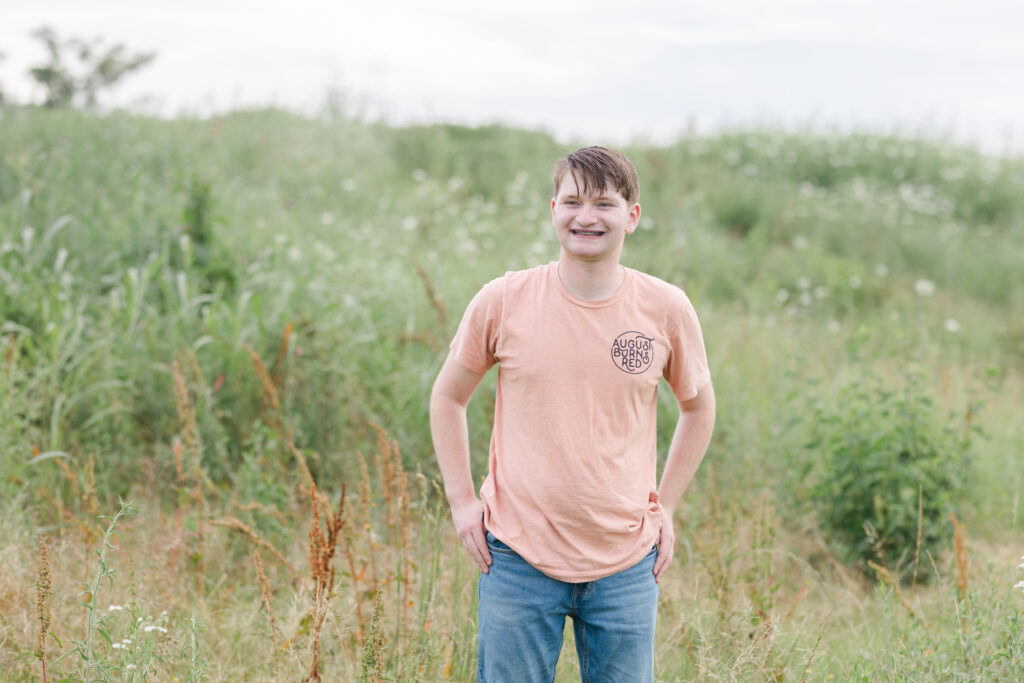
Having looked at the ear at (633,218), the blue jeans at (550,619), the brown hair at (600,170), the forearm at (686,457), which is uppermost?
the brown hair at (600,170)

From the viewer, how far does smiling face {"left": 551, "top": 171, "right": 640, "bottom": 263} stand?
2.15m

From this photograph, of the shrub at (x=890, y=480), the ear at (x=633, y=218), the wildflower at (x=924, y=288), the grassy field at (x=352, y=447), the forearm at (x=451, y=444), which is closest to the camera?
the ear at (x=633, y=218)

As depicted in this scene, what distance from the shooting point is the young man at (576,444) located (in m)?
2.17

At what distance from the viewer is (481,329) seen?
228cm

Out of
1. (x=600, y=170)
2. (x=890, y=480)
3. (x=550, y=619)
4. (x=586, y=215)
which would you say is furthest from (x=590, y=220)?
(x=890, y=480)

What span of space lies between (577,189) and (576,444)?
644 millimetres

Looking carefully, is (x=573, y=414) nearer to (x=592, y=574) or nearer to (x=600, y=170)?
(x=592, y=574)

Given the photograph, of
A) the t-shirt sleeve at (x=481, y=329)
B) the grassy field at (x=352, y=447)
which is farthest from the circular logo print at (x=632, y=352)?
the grassy field at (x=352, y=447)

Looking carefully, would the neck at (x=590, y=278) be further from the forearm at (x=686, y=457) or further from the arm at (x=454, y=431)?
the forearm at (x=686, y=457)

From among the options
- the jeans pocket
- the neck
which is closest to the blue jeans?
the jeans pocket

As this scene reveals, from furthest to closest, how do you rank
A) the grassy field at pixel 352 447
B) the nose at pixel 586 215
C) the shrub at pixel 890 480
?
the shrub at pixel 890 480 < the grassy field at pixel 352 447 < the nose at pixel 586 215

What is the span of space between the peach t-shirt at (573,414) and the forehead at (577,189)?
224 millimetres

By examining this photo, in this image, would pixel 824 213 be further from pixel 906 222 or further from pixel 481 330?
pixel 481 330

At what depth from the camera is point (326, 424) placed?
4.66 m
